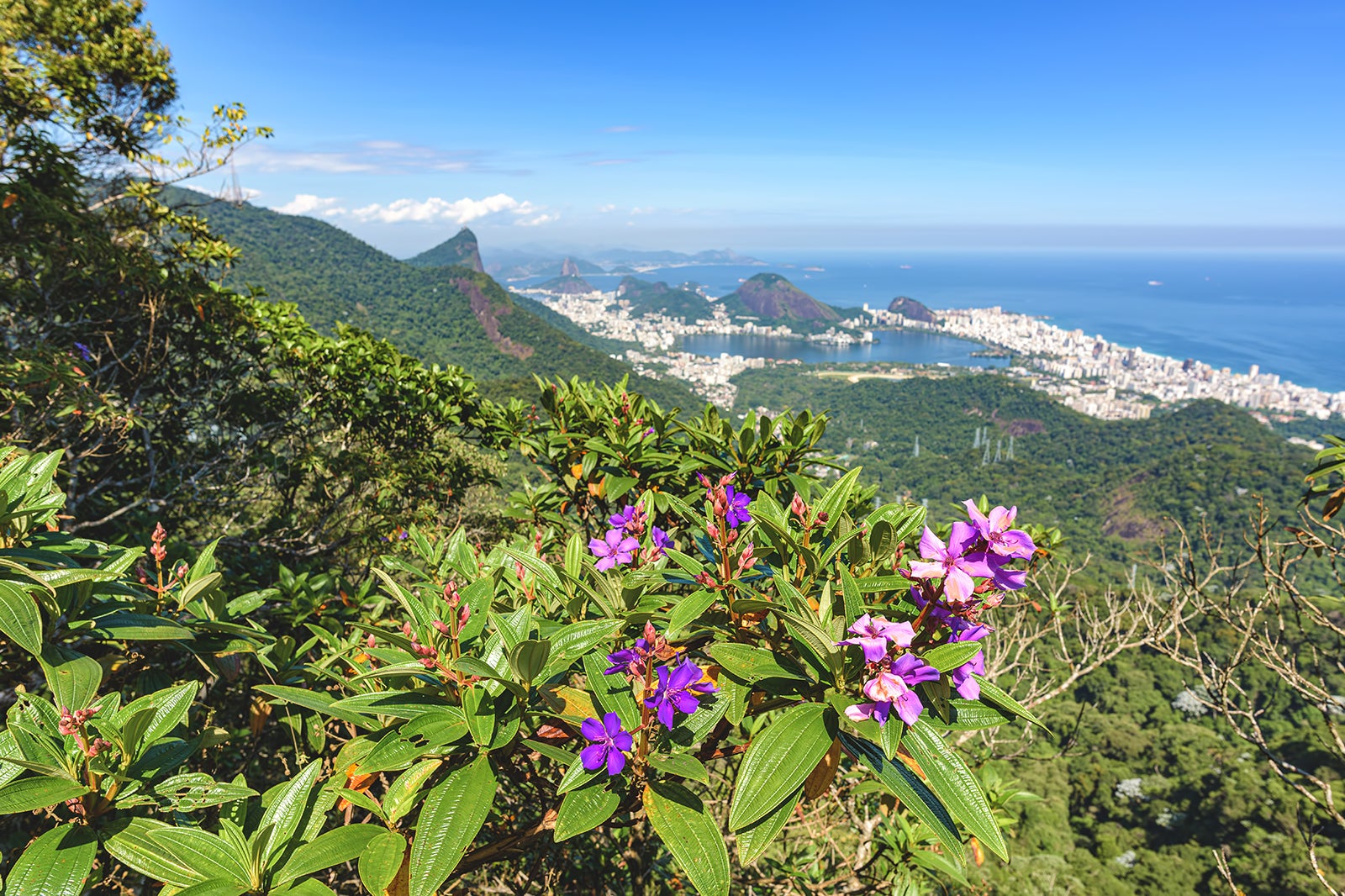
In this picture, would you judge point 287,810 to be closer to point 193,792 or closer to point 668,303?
point 193,792

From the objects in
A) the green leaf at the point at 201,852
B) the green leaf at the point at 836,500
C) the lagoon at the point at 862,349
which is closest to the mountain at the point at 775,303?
the lagoon at the point at 862,349

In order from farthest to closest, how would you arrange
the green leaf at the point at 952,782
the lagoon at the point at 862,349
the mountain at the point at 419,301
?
the lagoon at the point at 862,349 < the mountain at the point at 419,301 < the green leaf at the point at 952,782

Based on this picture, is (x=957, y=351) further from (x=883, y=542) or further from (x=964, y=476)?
(x=883, y=542)

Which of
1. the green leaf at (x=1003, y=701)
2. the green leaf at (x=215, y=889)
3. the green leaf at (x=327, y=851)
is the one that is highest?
the green leaf at (x=1003, y=701)

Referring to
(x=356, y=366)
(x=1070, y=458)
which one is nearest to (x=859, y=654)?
(x=356, y=366)

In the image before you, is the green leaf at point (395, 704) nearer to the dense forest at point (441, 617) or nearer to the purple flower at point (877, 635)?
the dense forest at point (441, 617)

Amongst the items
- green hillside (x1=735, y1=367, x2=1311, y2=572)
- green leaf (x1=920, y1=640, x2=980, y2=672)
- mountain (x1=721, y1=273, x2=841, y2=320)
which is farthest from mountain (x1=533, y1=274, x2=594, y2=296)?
green leaf (x1=920, y1=640, x2=980, y2=672)
